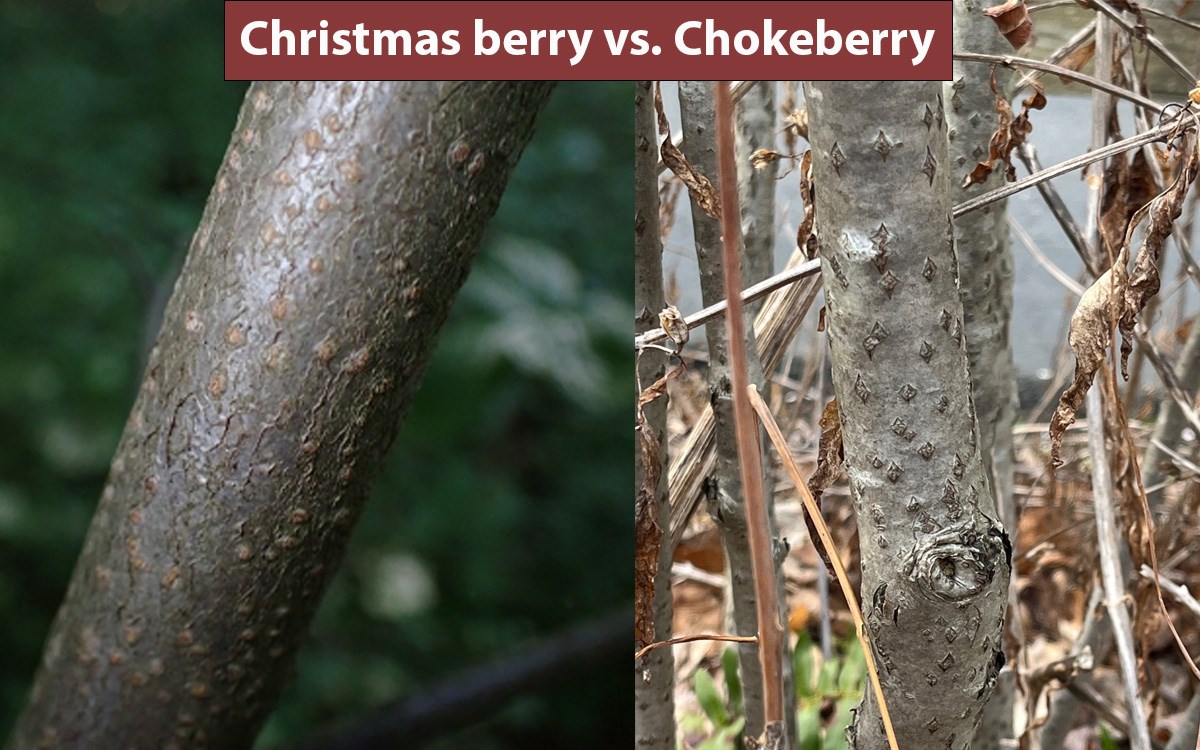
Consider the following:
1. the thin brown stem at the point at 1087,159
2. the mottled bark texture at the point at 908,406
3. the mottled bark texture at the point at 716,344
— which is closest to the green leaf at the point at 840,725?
the mottled bark texture at the point at 716,344

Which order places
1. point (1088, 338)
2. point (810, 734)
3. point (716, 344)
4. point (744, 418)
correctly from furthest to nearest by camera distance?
point (810, 734) < point (716, 344) < point (1088, 338) < point (744, 418)

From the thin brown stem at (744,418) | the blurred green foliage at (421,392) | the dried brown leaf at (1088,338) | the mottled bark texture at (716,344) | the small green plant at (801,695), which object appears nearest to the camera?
the thin brown stem at (744,418)

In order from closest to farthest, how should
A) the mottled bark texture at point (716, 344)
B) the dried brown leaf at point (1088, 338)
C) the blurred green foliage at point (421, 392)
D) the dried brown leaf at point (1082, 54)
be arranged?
the dried brown leaf at point (1088, 338), the mottled bark texture at point (716, 344), the dried brown leaf at point (1082, 54), the blurred green foliage at point (421, 392)

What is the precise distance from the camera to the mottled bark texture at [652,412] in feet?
1.60

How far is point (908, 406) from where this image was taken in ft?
1.09

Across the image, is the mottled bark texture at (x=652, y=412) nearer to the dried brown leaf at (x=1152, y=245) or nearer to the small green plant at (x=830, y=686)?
the dried brown leaf at (x=1152, y=245)

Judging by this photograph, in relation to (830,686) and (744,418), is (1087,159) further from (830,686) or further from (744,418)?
(830,686)

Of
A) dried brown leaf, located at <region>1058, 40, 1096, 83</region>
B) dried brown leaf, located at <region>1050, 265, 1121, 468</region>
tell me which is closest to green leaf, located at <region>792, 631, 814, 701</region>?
dried brown leaf, located at <region>1058, 40, 1096, 83</region>

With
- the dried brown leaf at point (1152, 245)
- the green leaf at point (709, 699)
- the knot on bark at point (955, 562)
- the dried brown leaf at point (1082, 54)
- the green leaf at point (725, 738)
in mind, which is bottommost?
the green leaf at point (725, 738)

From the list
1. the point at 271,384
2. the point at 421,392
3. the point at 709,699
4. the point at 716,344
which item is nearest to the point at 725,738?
the point at 709,699

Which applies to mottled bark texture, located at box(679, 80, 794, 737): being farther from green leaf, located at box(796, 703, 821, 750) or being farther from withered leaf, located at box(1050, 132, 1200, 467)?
green leaf, located at box(796, 703, 821, 750)

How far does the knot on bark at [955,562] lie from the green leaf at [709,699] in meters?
0.63

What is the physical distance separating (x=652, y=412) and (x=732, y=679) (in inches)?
Result: 20.2

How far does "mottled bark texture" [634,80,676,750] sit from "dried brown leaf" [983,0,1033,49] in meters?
0.14
